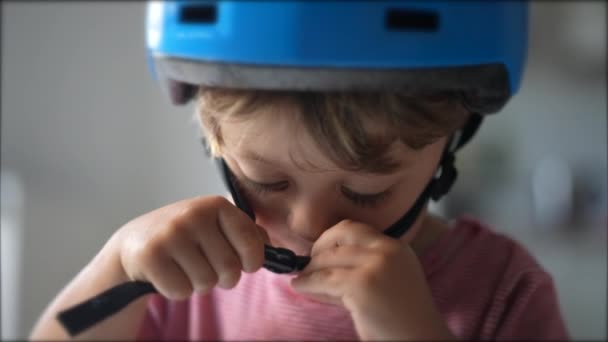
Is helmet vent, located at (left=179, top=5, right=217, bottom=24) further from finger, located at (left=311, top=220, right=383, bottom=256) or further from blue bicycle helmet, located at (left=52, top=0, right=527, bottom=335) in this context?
finger, located at (left=311, top=220, right=383, bottom=256)

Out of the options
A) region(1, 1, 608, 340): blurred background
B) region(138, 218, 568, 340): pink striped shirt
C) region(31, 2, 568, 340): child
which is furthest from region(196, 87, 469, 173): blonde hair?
region(138, 218, 568, 340): pink striped shirt

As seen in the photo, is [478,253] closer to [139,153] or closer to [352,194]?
[352,194]

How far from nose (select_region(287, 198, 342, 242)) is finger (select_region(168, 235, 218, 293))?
73 millimetres

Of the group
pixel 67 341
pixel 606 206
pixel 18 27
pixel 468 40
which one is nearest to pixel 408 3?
pixel 468 40

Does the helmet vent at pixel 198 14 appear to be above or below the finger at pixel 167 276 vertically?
above

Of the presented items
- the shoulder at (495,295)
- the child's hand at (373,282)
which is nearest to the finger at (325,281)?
the child's hand at (373,282)

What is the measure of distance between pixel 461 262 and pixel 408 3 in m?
0.36

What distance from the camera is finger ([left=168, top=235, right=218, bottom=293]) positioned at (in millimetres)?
423

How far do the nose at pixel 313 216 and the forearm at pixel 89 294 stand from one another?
0.13 metres

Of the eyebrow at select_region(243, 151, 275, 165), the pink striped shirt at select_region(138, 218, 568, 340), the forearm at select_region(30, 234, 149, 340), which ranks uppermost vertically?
the eyebrow at select_region(243, 151, 275, 165)

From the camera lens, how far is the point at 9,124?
1.96ft

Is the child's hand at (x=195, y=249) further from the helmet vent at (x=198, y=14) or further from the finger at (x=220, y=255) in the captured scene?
the helmet vent at (x=198, y=14)

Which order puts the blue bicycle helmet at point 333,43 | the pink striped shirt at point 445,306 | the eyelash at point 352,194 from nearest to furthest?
the blue bicycle helmet at point 333,43 → the eyelash at point 352,194 → the pink striped shirt at point 445,306

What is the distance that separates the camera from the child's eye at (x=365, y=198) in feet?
1.51
